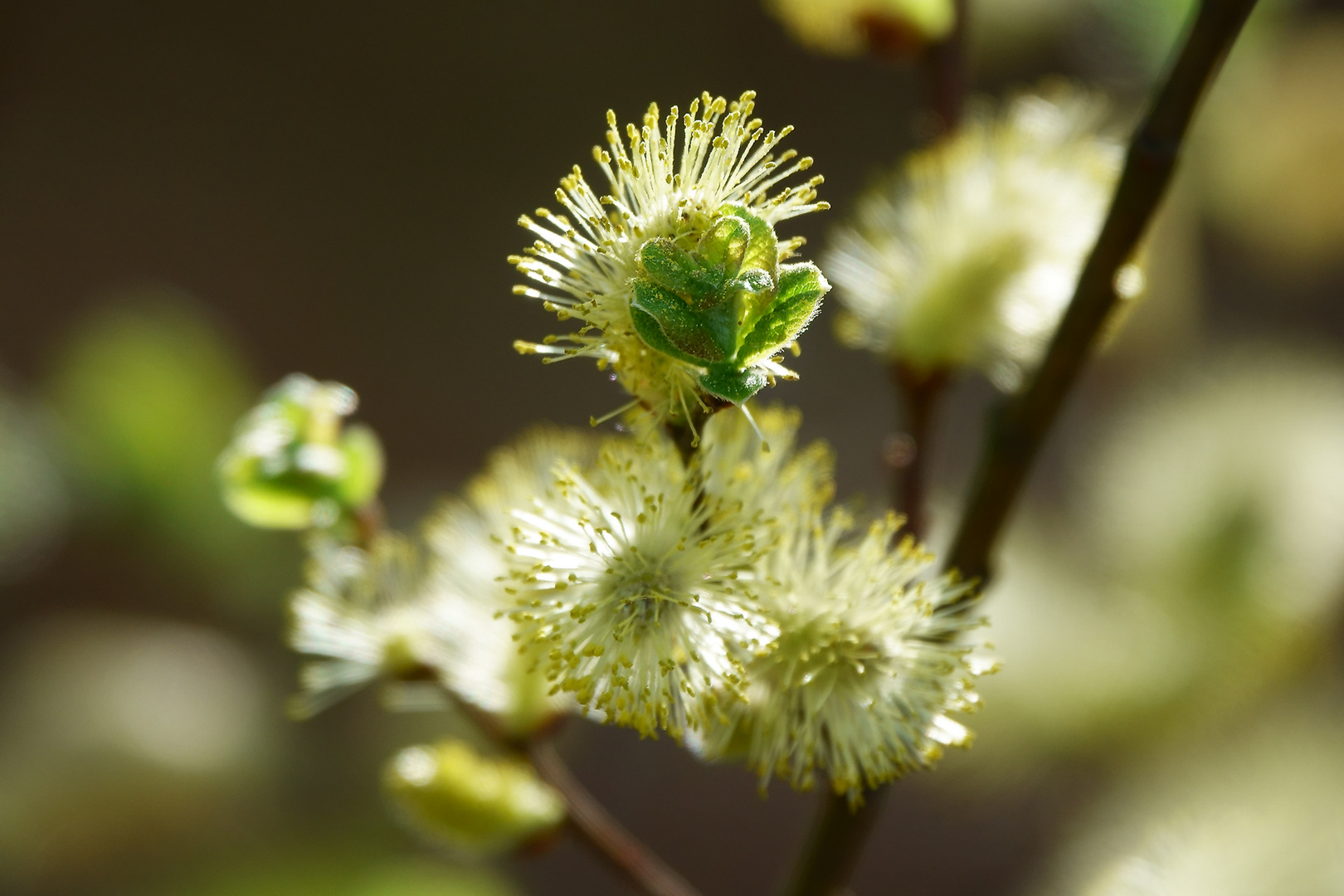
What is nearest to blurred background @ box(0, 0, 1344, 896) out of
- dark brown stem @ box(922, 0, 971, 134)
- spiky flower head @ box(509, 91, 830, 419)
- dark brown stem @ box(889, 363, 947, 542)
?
dark brown stem @ box(922, 0, 971, 134)

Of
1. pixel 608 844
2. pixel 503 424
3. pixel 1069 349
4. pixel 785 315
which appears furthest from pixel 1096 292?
pixel 503 424

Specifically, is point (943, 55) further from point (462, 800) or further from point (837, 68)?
point (837, 68)

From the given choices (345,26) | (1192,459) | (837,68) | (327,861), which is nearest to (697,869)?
(327,861)

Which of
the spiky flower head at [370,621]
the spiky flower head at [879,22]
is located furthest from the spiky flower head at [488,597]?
the spiky flower head at [879,22]

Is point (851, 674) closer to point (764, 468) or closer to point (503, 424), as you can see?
point (764, 468)

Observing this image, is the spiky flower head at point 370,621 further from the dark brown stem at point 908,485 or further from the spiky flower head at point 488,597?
the dark brown stem at point 908,485

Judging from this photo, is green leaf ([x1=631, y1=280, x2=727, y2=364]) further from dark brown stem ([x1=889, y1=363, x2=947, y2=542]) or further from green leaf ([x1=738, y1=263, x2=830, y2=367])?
dark brown stem ([x1=889, y1=363, x2=947, y2=542])
